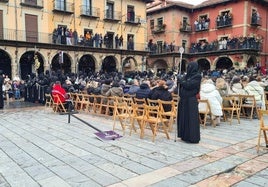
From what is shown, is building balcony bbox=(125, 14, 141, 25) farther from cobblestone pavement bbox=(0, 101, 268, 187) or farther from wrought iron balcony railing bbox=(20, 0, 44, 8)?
cobblestone pavement bbox=(0, 101, 268, 187)

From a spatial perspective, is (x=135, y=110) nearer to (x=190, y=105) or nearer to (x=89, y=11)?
(x=190, y=105)

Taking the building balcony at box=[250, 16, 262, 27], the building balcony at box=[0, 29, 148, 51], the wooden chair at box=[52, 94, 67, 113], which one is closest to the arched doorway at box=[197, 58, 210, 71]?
the building balcony at box=[250, 16, 262, 27]

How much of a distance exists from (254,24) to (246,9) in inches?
70.5

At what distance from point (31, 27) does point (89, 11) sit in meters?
5.53

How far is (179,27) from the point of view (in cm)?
3206

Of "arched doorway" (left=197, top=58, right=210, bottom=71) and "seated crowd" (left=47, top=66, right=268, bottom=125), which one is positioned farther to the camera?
"arched doorway" (left=197, top=58, right=210, bottom=71)

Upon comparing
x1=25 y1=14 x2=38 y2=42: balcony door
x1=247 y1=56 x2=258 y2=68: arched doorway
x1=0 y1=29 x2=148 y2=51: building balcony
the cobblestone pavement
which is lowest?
the cobblestone pavement

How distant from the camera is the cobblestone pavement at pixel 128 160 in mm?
3844

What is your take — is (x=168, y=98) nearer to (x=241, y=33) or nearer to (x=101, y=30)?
(x=101, y=30)

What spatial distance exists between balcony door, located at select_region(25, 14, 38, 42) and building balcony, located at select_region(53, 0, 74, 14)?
6.48ft

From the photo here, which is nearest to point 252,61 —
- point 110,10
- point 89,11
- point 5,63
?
point 110,10

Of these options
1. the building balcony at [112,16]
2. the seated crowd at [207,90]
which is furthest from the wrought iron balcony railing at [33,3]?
the seated crowd at [207,90]

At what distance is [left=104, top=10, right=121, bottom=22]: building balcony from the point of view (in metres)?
25.3

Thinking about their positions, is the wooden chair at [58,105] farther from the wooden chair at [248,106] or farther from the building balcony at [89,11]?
the building balcony at [89,11]
